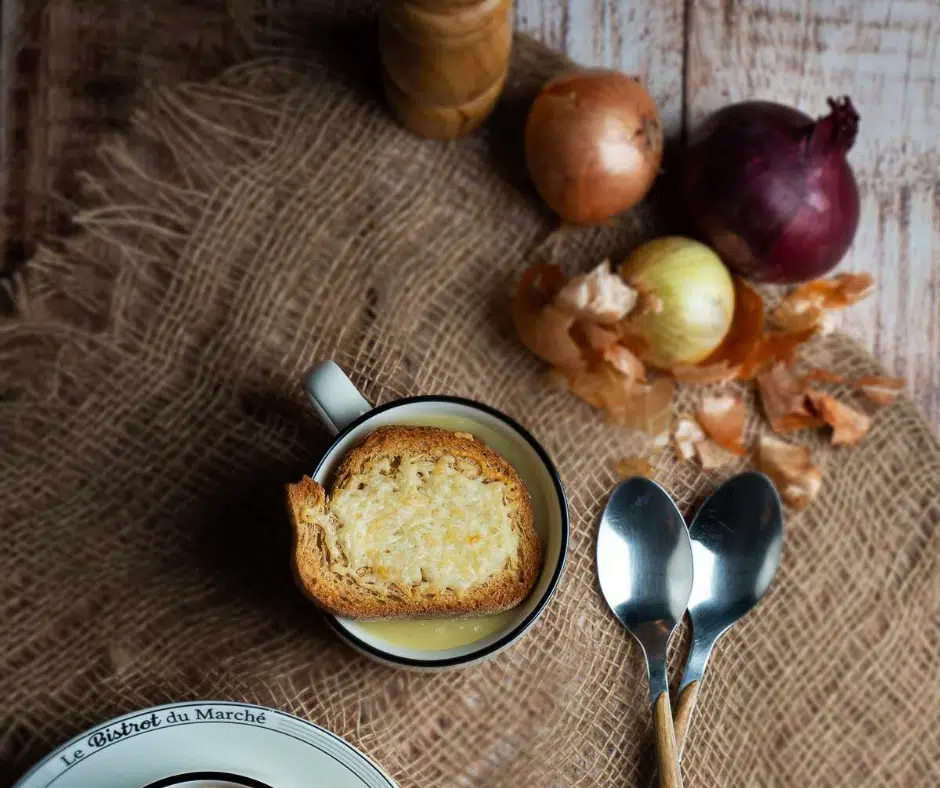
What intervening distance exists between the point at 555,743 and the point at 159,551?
1.64 feet

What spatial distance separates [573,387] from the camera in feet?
3.97

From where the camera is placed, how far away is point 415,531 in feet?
3.38

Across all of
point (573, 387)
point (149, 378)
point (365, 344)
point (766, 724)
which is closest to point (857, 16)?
point (573, 387)

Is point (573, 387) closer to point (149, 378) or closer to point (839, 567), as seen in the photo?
point (839, 567)

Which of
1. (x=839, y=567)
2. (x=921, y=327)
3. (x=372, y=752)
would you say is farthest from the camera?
(x=921, y=327)

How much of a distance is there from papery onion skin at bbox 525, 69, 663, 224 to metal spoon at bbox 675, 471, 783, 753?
1.24ft

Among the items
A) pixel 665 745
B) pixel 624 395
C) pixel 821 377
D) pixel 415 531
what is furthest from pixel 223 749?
pixel 821 377

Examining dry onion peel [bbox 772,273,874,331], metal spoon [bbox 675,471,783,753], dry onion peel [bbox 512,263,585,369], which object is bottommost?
metal spoon [bbox 675,471,783,753]

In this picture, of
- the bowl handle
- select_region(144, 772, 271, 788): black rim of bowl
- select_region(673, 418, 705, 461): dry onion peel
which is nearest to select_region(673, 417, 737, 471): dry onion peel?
select_region(673, 418, 705, 461): dry onion peel

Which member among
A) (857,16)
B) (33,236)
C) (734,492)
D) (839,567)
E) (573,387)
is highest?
(857,16)

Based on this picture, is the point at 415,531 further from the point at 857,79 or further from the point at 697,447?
the point at 857,79

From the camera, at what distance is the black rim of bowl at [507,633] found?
1018 mm

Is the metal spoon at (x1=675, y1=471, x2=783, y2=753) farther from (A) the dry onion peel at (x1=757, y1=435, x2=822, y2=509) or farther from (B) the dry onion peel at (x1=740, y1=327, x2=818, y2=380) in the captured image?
(B) the dry onion peel at (x1=740, y1=327, x2=818, y2=380)

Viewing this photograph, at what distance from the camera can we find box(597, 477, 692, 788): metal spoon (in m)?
1.16
